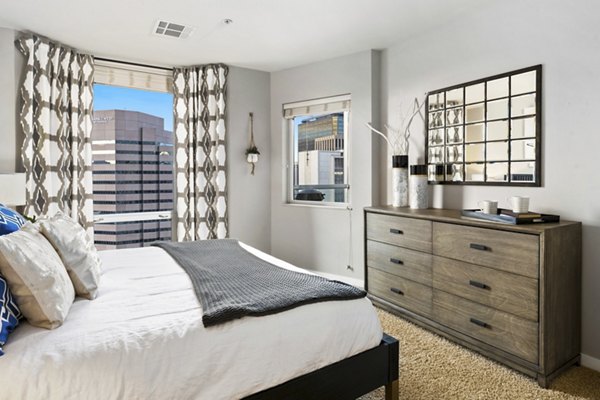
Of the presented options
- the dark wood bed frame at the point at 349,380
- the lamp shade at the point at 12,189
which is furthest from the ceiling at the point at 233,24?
the dark wood bed frame at the point at 349,380

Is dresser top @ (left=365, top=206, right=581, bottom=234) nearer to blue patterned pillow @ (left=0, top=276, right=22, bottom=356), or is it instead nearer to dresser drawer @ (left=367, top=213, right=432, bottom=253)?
dresser drawer @ (left=367, top=213, right=432, bottom=253)

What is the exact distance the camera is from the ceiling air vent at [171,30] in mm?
3191

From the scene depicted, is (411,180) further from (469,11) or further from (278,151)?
(278,151)

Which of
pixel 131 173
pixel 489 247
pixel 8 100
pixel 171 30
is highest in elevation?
pixel 171 30

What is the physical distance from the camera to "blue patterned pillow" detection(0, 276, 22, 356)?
1.27 metres

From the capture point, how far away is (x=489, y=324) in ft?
7.83

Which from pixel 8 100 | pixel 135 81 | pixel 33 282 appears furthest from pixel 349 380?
pixel 135 81

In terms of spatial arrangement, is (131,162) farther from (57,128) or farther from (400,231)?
(400,231)

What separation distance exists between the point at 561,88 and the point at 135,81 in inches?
156

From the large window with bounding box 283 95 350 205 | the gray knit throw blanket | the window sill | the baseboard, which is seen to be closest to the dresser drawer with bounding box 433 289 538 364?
the baseboard

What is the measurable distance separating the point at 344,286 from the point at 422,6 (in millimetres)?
2238

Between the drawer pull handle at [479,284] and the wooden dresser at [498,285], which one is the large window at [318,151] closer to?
the wooden dresser at [498,285]

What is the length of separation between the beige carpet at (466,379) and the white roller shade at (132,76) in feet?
12.1

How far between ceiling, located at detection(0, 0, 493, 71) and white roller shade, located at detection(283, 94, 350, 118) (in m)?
0.46
